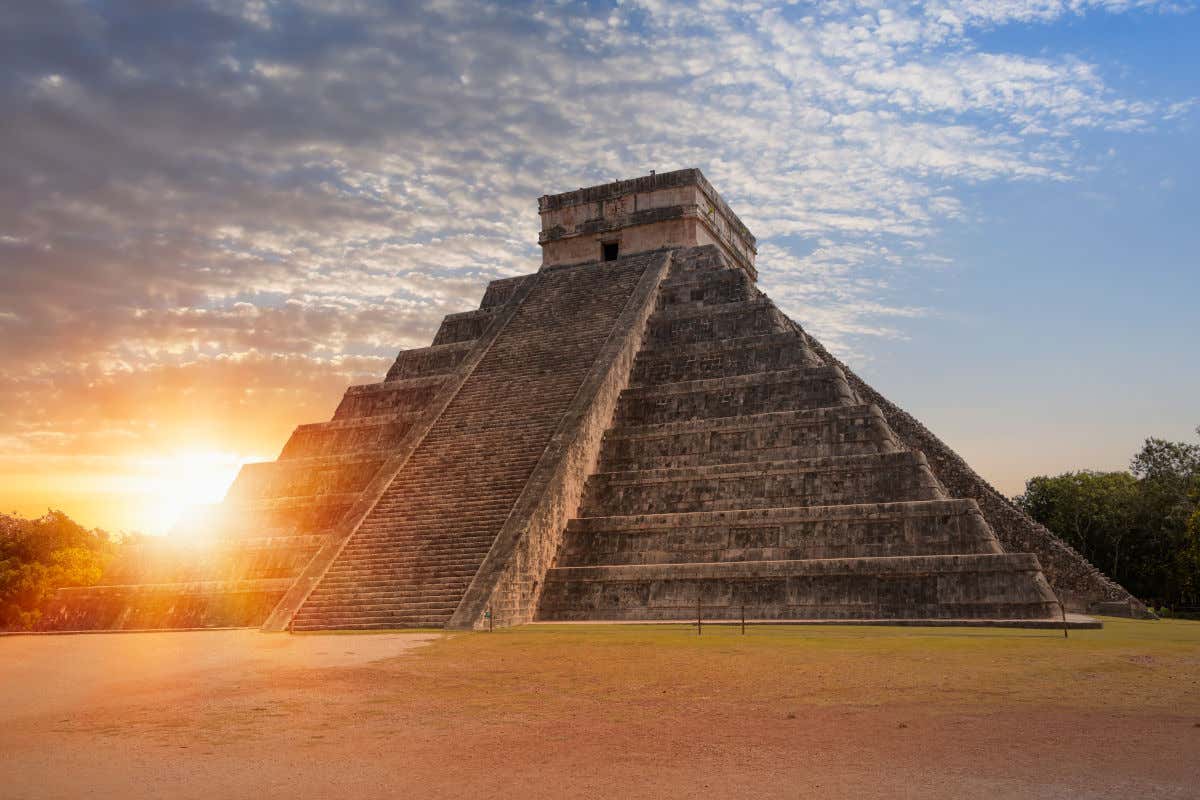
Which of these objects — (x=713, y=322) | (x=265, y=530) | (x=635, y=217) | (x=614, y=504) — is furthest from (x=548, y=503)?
(x=635, y=217)

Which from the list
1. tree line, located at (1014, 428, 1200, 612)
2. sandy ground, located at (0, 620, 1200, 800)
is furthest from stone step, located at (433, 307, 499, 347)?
tree line, located at (1014, 428, 1200, 612)

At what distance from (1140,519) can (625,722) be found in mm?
32463

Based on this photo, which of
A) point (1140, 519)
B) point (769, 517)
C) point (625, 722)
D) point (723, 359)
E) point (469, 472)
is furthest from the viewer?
point (1140, 519)

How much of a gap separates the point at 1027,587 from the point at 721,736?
9332 millimetres

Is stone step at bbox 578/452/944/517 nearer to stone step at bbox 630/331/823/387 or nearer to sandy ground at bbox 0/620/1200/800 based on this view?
stone step at bbox 630/331/823/387

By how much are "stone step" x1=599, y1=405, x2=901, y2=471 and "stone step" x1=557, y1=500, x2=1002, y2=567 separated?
67.3 inches

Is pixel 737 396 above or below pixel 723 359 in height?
below

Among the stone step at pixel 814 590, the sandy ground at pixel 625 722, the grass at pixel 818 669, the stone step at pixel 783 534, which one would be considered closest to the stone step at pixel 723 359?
the stone step at pixel 783 534

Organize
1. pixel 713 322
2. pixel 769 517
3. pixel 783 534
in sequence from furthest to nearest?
pixel 713 322 < pixel 769 517 < pixel 783 534

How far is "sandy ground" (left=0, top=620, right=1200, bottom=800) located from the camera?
17.3 ft

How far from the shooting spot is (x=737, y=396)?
1998 centimetres

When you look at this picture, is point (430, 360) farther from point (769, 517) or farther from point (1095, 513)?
point (1095, 513)

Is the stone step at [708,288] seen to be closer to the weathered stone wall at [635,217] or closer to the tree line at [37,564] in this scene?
the weathered stone wall at [635,217]

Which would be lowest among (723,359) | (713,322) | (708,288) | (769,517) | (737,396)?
(769,517)
